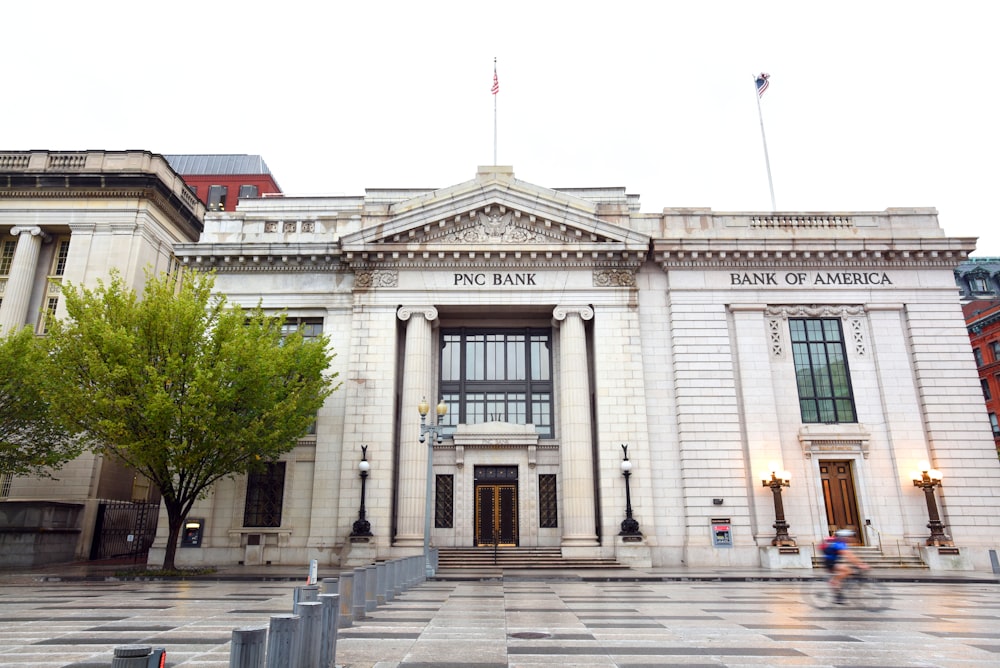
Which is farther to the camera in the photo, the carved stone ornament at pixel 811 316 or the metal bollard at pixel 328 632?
the carved stone ornament at pixel 811 316

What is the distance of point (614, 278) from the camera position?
30672mm

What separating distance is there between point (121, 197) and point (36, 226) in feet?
16.4

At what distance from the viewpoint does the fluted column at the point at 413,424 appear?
27.8 meters

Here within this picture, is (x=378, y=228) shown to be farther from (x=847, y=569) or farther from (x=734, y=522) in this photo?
(x=847, y=569)

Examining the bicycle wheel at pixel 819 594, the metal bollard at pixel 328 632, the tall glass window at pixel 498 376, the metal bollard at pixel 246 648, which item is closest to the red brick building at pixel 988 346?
the tall glass window at pixel 498 376

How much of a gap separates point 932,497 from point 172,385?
30423 mm

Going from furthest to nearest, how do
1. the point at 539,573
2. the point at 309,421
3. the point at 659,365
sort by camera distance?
1. the point at 659,365
2. the point at 309,421
3. the point at 539,573

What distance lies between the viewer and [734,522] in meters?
27.2

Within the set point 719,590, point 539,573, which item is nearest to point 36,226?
point 539,573

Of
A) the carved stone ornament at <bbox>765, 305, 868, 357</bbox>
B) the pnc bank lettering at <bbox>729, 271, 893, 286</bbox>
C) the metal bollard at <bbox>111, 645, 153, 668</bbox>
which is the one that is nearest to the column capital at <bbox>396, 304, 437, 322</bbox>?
the pnc bank lettering at <bbox>729, 271, 893, 286</bbox>

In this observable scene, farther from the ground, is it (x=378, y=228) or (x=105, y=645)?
(x=378, y=228)

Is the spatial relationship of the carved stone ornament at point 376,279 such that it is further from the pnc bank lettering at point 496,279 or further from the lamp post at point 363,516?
the lamp post at point 363,516

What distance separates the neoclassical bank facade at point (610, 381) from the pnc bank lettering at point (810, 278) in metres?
0.11

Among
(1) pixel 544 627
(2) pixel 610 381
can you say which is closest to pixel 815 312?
(2) pixel 610 381
